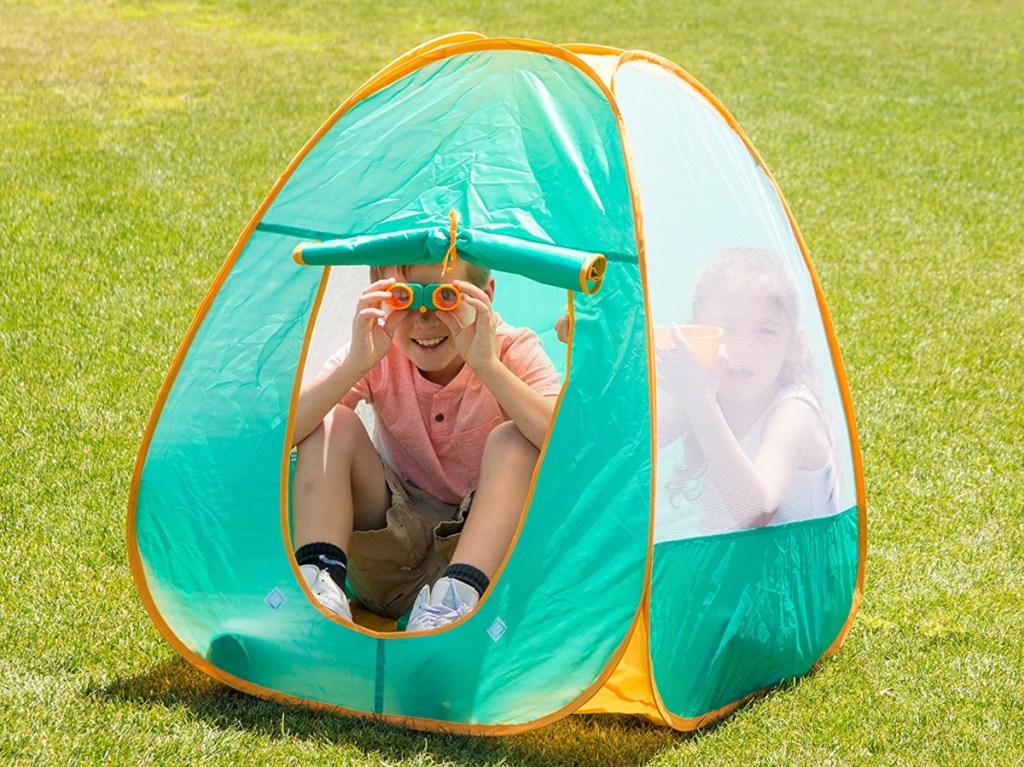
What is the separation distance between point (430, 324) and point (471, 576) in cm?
53

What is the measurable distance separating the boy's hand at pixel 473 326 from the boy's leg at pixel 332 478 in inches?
12.4

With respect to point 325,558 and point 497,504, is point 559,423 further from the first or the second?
point 325,558

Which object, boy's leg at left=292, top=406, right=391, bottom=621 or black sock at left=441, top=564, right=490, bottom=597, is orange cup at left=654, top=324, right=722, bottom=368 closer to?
black sock at left=441, top=564, right=490, bottom=597

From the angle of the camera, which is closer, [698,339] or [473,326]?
[698,339]

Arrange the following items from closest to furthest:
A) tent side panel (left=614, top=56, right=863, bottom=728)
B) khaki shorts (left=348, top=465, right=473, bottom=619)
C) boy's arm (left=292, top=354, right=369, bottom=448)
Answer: tent side panel (left=614, top=56, right=863, bottom=728), boy's arm (left=292, top=354, right=369, bottom=448), khaki shorts (left=348, top=465, right=473, bottom=619)

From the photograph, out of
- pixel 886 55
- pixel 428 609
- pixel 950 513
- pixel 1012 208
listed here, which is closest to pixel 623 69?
pixel 428 609

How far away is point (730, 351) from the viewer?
8.06ft

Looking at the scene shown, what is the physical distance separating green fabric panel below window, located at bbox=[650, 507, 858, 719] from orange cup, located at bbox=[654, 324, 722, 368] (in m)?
0.32

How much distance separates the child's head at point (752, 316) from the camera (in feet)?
8.08

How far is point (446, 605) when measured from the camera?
243 cm

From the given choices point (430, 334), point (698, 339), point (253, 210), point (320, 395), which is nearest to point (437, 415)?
point (430, 334)

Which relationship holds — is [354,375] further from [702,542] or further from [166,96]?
[166,96]

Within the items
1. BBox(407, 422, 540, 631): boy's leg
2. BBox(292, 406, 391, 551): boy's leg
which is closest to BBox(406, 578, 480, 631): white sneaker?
BBox(407, 422, 540, 631): boy's leg

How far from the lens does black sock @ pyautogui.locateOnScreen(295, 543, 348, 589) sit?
8.42ft
